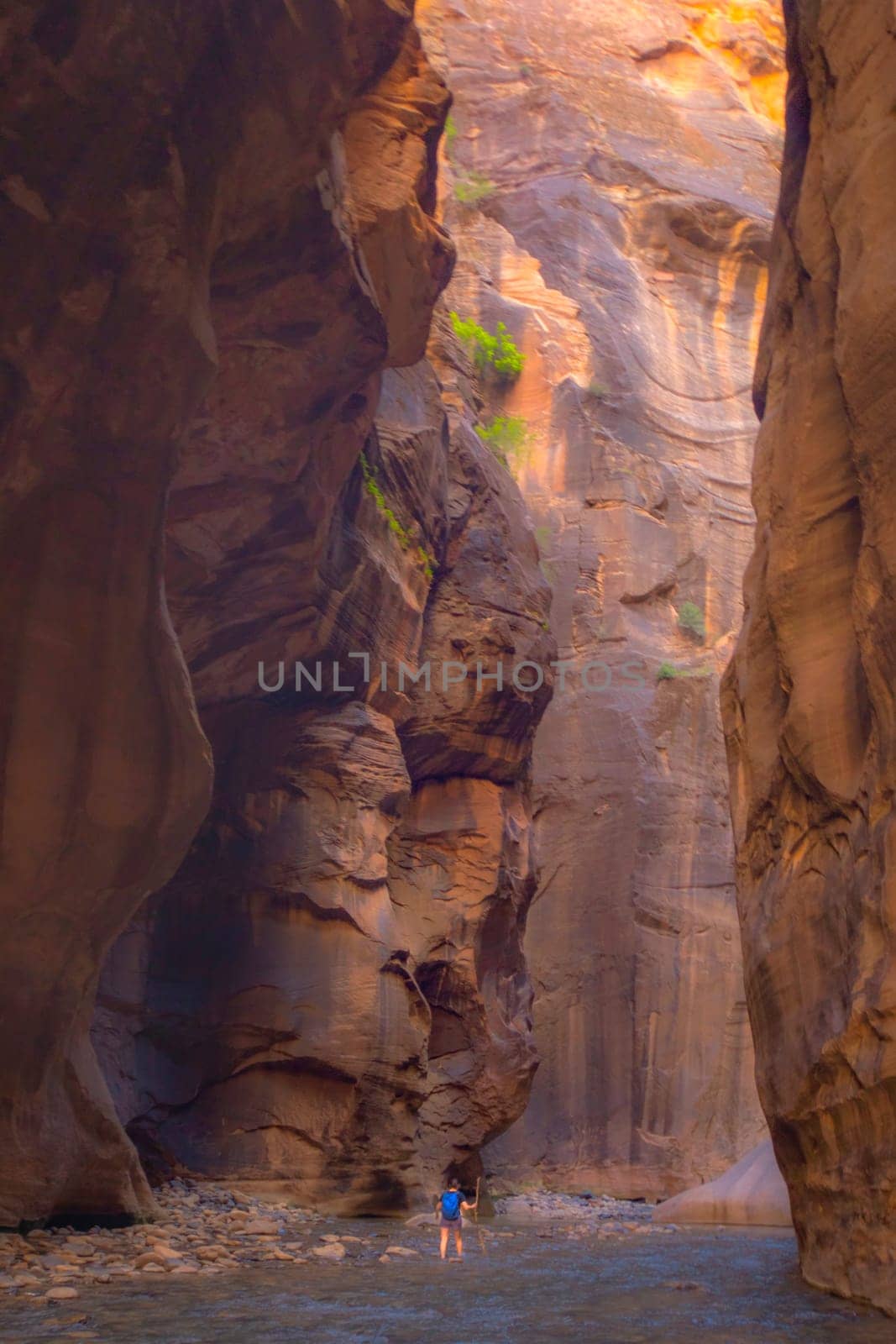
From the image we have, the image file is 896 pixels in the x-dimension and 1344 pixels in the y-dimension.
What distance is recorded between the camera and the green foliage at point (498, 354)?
28.4 meters

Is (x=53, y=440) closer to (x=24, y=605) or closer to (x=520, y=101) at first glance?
(x=24, y=605)

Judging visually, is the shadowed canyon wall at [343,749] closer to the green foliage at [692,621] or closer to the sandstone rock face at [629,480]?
the sandstone rock face at [629,480]

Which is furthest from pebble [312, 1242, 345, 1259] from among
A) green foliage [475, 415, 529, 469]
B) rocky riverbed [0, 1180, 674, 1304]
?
green foliage [475, 415, 529, 469]

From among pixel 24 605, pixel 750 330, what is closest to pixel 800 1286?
pixel 24 605

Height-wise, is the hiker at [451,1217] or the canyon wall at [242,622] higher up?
the canyon wall at [242,622]

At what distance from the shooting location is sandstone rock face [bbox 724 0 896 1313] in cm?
684

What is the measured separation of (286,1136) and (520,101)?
90.8 ft

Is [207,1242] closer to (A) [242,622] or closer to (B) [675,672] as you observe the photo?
(A) [242,622]

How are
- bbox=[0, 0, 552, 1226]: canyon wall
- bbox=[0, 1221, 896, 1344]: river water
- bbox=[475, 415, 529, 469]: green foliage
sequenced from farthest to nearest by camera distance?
1. bbox=[475, 415, 529, 469]: green foliage
2. bbox=[0, 0, 552, 1226]: canyon wall
3. bbox=[0, 1221, 896, 1344]: river water

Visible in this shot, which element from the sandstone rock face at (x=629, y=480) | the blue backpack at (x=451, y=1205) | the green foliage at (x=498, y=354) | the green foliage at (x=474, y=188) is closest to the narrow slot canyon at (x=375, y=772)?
the blue backpack at (x=451, y=1205)

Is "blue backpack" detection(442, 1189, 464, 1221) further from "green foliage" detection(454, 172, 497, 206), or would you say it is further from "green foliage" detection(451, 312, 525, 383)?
"green foliage" detection(454, 172, 497, 206)

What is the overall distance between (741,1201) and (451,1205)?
7.15 meters

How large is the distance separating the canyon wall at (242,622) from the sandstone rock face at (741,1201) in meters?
2.78

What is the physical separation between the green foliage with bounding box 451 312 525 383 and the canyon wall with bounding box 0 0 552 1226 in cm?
913
